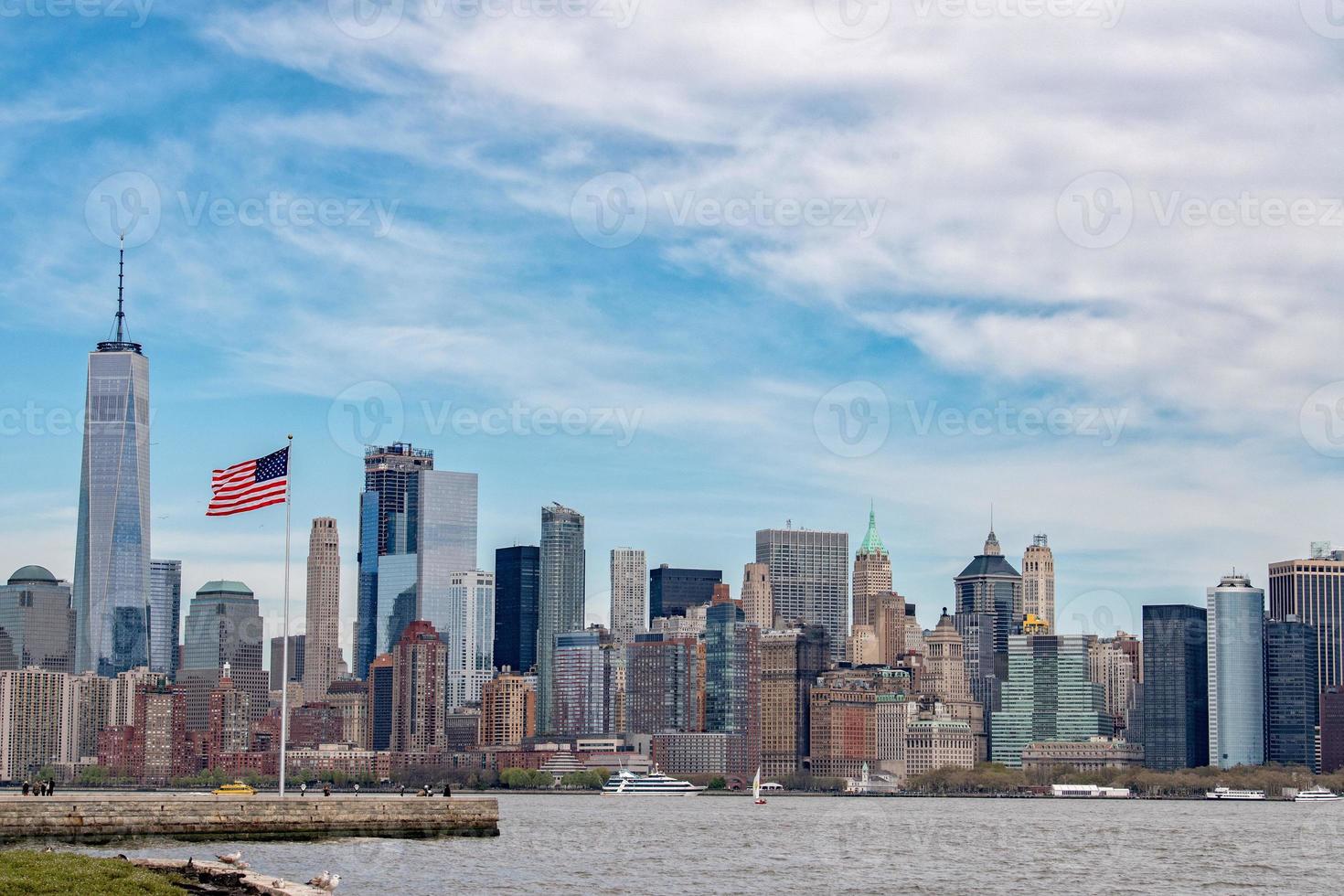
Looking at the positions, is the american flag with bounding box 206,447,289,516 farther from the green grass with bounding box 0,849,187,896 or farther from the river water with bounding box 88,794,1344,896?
the green grass with bounding box 0,849,187,896

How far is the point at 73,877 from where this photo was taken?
5688 cm

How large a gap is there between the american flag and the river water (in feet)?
52.4

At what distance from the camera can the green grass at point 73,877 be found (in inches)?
2143

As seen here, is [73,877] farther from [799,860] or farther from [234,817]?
[799,860]

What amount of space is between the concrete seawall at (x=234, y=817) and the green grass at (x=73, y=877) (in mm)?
21522

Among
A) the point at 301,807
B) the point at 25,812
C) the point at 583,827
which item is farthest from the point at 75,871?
the point at 583,827

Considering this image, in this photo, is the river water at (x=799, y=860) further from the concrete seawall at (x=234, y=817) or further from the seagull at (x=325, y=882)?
the seagull at (x=325, y=882)

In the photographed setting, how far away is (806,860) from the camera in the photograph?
103375 millimetres

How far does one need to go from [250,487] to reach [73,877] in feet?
134

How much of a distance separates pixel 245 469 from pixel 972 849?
1992 inches

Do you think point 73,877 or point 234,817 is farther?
point 234,817

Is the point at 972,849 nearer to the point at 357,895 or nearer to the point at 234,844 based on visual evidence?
the point at 234,844

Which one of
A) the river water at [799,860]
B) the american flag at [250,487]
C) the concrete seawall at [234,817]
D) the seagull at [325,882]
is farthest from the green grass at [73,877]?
the american flag at [250,487]

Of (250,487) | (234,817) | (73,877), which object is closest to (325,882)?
(73,877)
